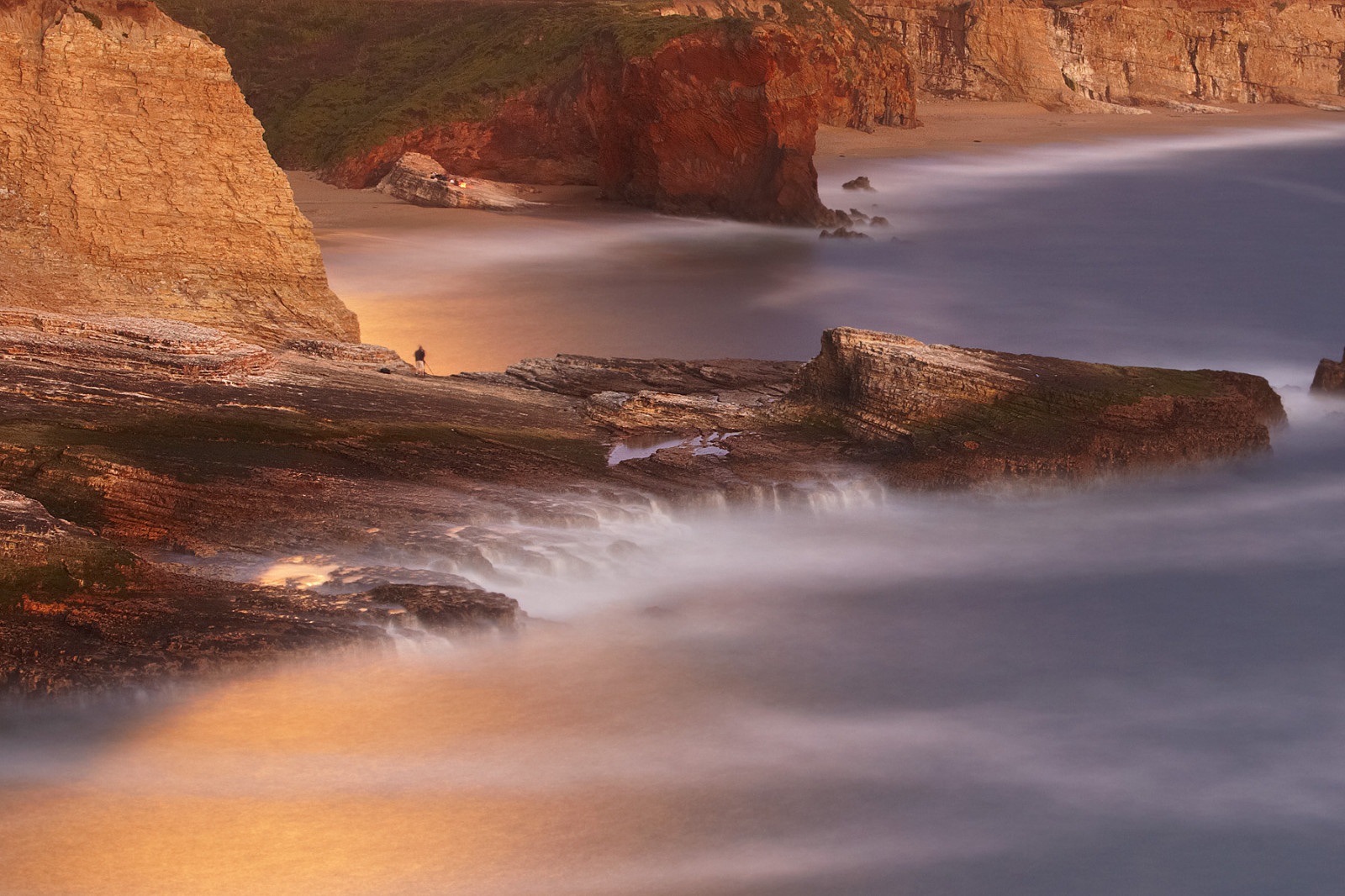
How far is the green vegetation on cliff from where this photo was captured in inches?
1593

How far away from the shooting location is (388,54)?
48.0m

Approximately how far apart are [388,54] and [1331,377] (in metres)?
37.4

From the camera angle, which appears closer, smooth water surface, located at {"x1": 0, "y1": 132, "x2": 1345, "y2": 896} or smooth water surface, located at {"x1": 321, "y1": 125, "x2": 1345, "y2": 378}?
smooth water surface, located at {"x1": 0, "y1": 132, "x2": 1345, "y2": 896}

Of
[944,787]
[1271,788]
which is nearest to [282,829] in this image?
[944,787]

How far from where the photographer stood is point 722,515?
1288 centimetres

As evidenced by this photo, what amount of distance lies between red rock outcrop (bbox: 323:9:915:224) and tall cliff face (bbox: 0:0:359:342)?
20150 millimetres

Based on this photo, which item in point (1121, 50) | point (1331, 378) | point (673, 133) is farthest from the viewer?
point (1121, 50)

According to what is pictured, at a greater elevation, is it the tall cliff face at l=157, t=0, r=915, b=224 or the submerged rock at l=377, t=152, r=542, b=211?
the tall cliff face at l=157, t=0, r=915, b=224

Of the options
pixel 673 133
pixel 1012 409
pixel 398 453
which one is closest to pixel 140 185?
pixel 398 453

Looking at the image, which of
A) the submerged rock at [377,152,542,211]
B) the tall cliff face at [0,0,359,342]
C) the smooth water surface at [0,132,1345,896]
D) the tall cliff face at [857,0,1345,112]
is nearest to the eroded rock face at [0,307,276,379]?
the tall cliff face at [0,0,359,342]

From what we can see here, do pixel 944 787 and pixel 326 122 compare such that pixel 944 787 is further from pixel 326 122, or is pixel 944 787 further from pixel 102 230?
pixel 326 122

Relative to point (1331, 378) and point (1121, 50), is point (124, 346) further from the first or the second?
point (1121, 50)

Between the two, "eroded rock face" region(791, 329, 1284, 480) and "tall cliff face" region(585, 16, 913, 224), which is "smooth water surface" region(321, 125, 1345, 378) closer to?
"tall cliff face" region(585, 16, 913, 224)

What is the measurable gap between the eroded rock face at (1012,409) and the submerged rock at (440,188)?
2306 centimetres
